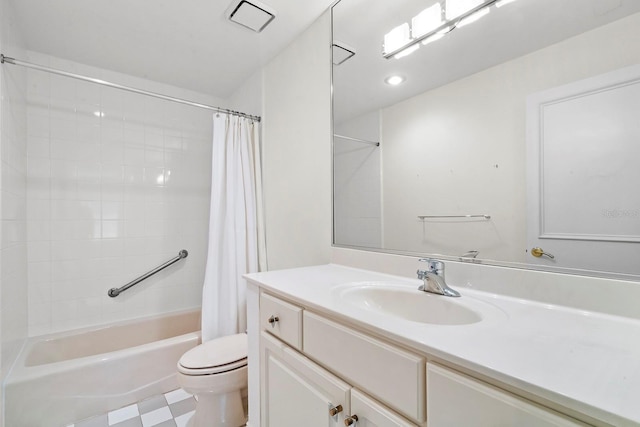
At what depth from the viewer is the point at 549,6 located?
2.75ft

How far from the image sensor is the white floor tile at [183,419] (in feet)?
4.89

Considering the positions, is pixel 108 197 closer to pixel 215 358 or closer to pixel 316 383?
pixel 215 358

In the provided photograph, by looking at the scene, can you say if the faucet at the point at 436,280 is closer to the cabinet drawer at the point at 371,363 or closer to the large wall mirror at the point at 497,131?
the large wall mirror at the point at 497,131

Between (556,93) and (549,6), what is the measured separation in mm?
276

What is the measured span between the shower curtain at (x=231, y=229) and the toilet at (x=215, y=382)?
0.34 metres

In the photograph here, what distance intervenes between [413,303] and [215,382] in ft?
3.39

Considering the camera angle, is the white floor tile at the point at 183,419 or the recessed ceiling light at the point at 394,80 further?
the white floor tile at the point at 183,419

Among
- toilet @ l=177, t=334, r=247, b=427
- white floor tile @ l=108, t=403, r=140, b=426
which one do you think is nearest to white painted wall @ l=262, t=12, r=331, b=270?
toilet @ l=177, t=334, r=247, b=427

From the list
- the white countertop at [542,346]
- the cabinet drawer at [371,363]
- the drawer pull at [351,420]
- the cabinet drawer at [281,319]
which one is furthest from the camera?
the cabinet drawer at [281,319]

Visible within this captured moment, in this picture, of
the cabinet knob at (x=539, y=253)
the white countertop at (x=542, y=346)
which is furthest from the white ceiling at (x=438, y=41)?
the white countertop at (x=542, y=346)

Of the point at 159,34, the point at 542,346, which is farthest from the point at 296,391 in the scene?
the point at 159,34

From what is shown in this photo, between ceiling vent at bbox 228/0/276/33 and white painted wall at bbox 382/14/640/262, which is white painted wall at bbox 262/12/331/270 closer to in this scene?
ceiling vent at bbox 228/0/276/33

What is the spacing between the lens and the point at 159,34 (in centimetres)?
173

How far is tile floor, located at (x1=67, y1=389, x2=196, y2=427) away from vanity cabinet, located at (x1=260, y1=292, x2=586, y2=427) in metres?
0.80
